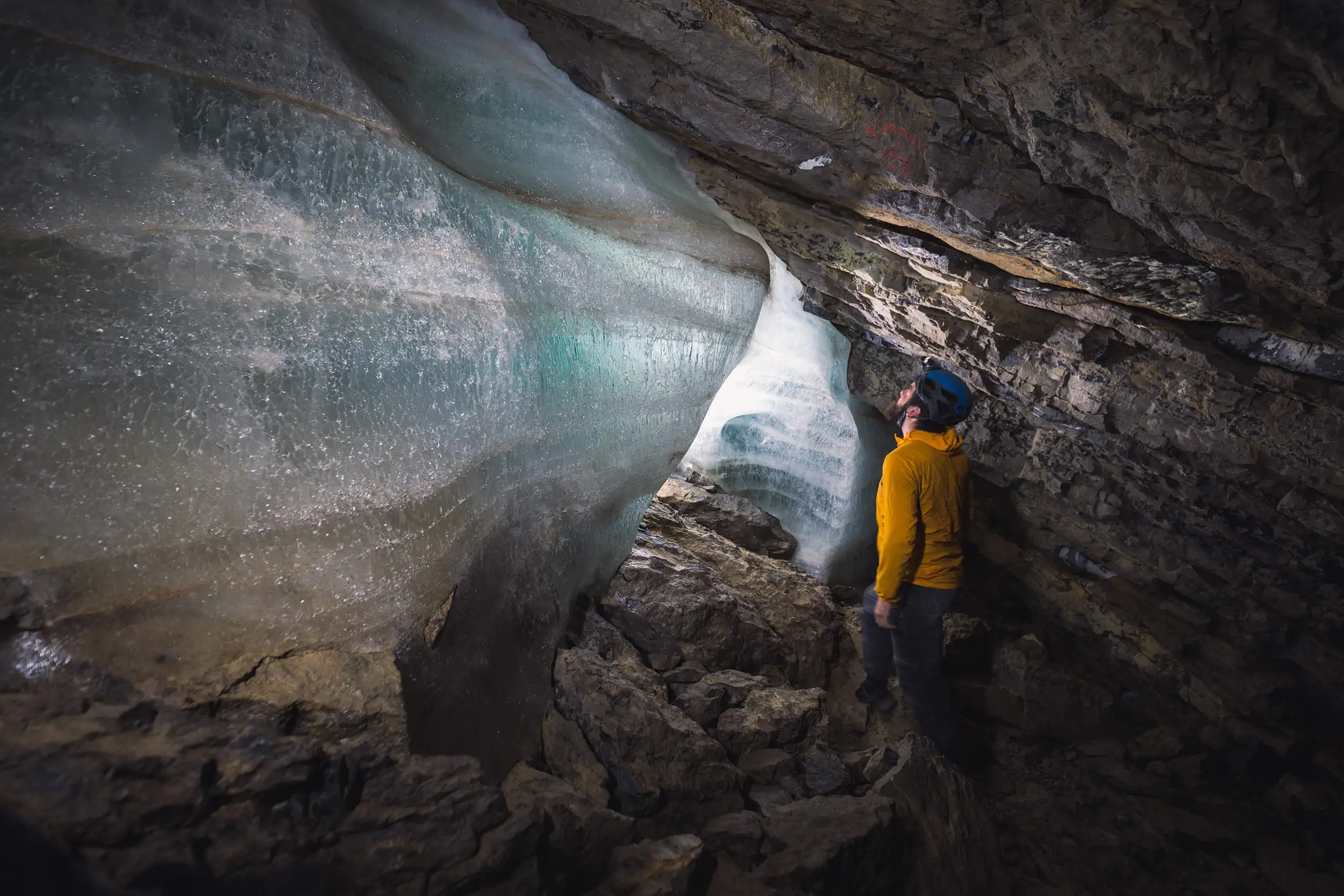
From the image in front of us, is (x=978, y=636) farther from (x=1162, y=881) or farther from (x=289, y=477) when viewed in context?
(x=289, y=477)

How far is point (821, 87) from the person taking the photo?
2744mm

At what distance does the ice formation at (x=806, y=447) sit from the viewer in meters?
5.97

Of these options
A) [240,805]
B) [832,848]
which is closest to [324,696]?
[240,805]

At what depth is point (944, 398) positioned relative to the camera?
3.80 metres

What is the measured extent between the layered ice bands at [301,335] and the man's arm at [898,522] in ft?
5.89

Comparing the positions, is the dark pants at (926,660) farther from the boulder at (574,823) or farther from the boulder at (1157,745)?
the boulder at (574,823)

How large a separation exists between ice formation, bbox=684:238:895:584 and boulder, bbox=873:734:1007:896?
9.10 ft

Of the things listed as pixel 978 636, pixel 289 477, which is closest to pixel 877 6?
pixel 289 477

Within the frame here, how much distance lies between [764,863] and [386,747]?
153 centimetres

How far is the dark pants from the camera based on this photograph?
152 inches

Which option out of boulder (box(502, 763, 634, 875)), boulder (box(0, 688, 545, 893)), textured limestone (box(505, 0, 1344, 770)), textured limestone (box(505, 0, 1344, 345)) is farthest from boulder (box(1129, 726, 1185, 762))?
boulder (box(0, 688, 545, 893))

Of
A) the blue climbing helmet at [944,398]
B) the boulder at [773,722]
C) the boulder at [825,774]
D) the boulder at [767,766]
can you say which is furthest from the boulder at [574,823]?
the blue climbing helmet at [944,398]

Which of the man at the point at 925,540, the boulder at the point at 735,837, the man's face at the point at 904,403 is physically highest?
the man's face at the point at 904,403

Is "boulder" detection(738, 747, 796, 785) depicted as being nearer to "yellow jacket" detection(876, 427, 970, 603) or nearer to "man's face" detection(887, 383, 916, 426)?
"yellow jacket" detection(876, 427, 970, 603)
